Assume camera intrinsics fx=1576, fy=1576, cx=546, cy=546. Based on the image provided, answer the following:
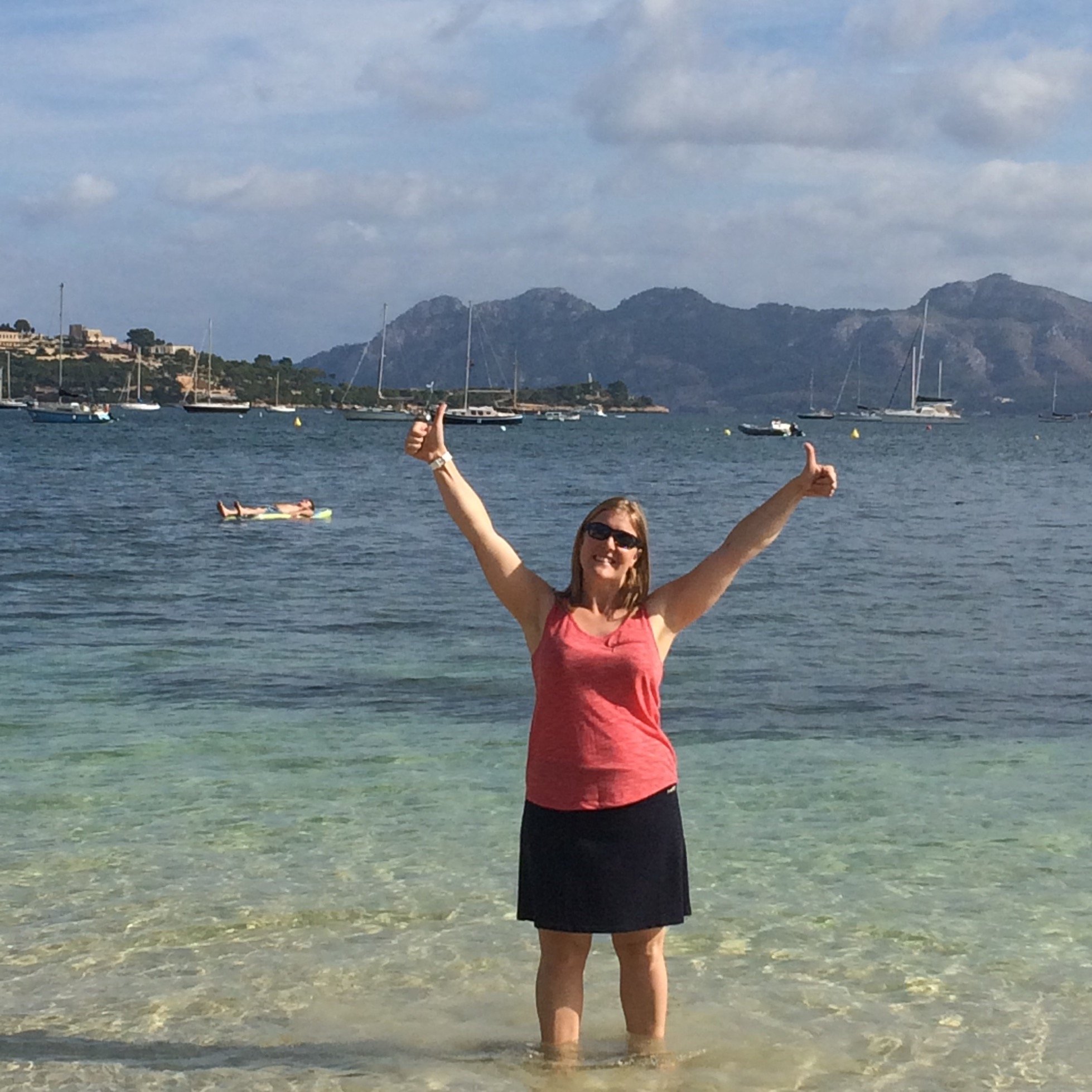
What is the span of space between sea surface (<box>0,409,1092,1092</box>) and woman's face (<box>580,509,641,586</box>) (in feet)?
6.09

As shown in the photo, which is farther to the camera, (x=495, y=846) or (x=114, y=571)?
(x=114, y=571)

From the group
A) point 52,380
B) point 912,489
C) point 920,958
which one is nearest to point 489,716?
point 920,958

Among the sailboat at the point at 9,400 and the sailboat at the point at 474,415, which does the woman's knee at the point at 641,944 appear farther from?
the sailboat at the point at 9,400

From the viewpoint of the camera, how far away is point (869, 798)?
31.5 feet

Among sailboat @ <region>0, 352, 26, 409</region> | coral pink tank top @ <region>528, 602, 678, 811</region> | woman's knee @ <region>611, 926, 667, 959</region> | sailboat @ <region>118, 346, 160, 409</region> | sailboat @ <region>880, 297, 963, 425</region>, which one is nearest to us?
coral pink tank top @ <region>528, 602, 678, 811</region>

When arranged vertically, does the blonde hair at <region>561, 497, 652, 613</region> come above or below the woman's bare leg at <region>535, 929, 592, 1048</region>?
above

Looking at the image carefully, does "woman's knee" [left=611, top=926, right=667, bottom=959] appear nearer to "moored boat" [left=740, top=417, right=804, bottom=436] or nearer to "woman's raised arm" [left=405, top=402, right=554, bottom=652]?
"woman's raised arm" [left=405, top=402, right=554, bottom=652]

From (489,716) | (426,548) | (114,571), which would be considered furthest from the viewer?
(426,548)

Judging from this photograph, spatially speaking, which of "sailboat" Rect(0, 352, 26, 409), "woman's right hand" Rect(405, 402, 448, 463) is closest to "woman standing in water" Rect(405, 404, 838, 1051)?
"woman's right hand" Rect(405, 402, 448, 463)

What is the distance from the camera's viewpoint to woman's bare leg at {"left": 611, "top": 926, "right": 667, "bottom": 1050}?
16.4 ft

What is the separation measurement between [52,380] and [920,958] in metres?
202

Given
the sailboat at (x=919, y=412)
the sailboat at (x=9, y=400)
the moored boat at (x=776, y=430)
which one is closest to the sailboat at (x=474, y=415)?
the moored boat at (x=776, y=430)

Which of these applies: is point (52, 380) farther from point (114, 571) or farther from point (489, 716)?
point (489, 716)

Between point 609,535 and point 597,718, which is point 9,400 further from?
point 597,718
